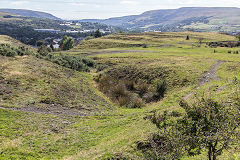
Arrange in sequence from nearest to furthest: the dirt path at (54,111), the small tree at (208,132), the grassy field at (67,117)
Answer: the small tree at (208,132) < the grassy field at (67,117) < the dirt path at (54,111)

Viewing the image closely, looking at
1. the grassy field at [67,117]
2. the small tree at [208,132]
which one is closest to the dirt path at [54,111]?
the grassy field at [67,117]

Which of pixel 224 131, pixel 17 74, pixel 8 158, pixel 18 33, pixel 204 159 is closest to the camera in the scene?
pixel 224 131

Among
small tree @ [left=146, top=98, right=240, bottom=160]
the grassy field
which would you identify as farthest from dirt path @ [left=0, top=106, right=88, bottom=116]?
small tree @ [left=146, top=98, right=240, bottom=160]

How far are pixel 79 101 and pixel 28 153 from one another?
1111 cm

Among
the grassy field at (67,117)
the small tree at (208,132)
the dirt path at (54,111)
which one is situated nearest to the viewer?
the small tree at (208,132)

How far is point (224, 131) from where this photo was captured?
7.30 meters

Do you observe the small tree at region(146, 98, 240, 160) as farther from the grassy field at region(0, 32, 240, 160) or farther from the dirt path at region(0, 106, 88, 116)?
the dirt path at region(0, 106, 88, 116)

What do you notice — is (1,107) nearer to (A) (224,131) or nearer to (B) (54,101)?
(B) (54,101)

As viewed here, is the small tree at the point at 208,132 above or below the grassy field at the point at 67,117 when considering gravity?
above

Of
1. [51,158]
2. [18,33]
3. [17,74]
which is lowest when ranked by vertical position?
[51,158]

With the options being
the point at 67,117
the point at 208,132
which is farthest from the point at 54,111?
the point at 208,132

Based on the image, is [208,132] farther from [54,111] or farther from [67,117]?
[54,111]

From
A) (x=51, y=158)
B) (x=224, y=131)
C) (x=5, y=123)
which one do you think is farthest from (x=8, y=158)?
(x=224, y=131)

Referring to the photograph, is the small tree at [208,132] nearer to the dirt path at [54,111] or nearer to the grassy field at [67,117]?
the grassy field at [67,117]
